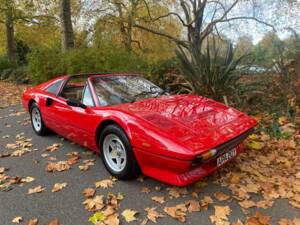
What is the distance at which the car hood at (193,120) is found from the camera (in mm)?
2881

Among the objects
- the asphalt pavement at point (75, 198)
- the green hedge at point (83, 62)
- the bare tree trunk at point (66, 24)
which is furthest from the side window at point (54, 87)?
the bare tree trunk at point (66, 24)

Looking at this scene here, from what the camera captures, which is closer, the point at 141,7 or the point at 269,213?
the point at 269,213

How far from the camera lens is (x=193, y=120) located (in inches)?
130

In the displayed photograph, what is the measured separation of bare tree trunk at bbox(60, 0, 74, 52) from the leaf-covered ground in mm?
7073

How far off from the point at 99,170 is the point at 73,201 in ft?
2.49

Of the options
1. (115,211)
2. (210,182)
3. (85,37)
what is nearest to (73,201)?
(115,211)

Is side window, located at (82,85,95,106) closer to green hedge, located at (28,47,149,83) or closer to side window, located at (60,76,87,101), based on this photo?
side window, located at (60,76,87,101)

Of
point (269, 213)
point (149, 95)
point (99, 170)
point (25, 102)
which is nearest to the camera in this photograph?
point (269, 213)

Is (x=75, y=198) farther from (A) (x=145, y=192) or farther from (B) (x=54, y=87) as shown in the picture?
(B) (x=54, y=87)

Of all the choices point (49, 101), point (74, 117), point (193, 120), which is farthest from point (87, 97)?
point (193, 120)

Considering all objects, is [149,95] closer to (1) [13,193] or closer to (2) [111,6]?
(1) [13,193]

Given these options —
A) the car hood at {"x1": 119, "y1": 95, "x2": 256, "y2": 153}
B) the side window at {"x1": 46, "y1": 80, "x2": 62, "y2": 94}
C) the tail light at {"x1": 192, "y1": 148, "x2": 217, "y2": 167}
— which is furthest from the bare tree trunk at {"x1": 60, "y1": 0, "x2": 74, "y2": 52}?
the tail light at {"x1": 192, "y1": 148, "x2": 217, "y2": 167}

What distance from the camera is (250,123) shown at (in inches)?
138

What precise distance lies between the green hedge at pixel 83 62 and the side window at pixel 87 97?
4.31m
